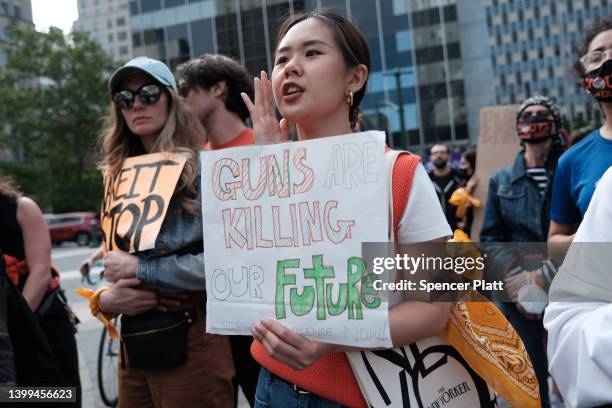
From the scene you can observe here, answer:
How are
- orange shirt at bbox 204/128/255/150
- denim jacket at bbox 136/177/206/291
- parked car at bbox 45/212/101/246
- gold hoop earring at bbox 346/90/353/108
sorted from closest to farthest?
gold hoop earring at bbox 346/90/353/108, denim jacket at bbox 136/177/206/291, orange shirt at bbox 204/128/255/150, parked car at bbox 45/212/101/246

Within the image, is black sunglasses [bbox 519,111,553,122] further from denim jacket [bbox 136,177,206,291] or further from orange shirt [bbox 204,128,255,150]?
denim jacket [bbox 136,177,206,291]

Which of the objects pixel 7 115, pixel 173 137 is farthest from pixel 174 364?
pixel 7 115

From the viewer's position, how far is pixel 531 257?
2.97 m

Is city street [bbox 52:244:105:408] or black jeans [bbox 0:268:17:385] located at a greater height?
black jeans [bbox 0:268:17:385]

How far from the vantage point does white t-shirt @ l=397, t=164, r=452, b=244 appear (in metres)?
1.57

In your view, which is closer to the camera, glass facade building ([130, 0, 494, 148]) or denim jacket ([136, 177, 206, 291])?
denim jacket ([136, 177, 206, 291])

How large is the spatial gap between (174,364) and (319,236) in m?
1.14

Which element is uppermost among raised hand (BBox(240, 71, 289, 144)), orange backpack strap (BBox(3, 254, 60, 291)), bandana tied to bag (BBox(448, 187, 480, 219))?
raised hand (BBox(240, 71, 289, 144))

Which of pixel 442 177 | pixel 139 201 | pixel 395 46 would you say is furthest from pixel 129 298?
pixel 395 46

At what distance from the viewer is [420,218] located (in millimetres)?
1571

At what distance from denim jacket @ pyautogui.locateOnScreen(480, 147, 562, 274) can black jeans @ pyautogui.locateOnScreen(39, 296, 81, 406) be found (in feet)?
7.32

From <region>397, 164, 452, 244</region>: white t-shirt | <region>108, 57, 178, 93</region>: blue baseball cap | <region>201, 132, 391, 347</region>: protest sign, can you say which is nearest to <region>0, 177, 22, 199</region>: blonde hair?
<region>108, 57, 178, 93</region>: blue baseball cap

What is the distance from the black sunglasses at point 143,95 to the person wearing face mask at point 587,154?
1.64 metres

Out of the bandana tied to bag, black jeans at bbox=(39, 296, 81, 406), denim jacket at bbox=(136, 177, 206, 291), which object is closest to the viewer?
denim jacket at bbox=(136, 177, 206, 291)
